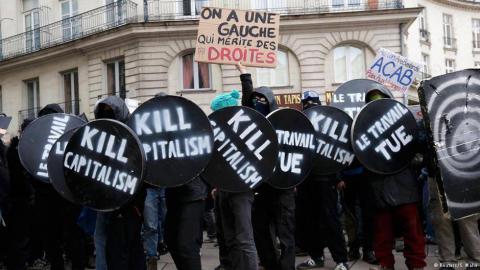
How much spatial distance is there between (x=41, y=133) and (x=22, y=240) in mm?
1213

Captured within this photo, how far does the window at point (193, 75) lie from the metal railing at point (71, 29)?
243cm

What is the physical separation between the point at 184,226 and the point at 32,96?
2230 centimetres

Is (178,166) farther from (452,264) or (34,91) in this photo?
(34,91)

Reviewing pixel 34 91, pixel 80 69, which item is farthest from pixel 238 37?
pixel 34 91

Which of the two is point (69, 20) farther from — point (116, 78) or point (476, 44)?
point (476, 44)

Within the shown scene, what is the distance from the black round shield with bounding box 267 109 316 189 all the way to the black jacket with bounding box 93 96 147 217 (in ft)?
3.55

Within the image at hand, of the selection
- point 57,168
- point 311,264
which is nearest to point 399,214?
point 311,264

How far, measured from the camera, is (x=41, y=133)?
5059 mm

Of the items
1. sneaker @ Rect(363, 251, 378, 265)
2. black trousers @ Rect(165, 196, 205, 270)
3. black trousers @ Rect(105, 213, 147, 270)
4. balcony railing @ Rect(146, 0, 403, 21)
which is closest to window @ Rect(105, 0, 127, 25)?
balcony railing @ Rect(146, 0, 403, 21)

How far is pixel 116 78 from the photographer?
21.9 metres

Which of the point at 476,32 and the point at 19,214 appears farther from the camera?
the point at 476,32

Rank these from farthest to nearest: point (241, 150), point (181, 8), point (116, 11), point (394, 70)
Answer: point (116, 11) < point (181, 8) < point (394, 70) < point (241, 150)

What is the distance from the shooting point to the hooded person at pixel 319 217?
18.2ft

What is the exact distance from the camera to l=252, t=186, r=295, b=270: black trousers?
194 inches
